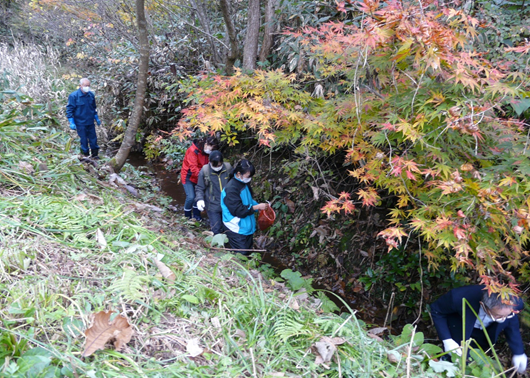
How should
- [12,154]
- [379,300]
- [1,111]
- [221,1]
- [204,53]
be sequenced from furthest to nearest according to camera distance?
[204,53]
[221,1]
[379,300]
[1,111]
[12,154]

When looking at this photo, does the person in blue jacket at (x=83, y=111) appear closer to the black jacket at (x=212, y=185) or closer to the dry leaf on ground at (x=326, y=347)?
the black jacket at (x=212, y=185)

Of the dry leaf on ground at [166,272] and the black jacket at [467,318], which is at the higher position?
the dry leaf on ground at [166,272]

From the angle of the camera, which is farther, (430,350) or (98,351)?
(430,350)

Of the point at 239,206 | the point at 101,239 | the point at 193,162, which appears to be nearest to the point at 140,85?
the point at 193,162

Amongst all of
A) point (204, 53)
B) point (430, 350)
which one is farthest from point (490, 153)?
point (204, 53)

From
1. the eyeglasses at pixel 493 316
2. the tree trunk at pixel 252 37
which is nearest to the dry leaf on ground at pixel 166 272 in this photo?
the eyeglasses at pixel 493 316

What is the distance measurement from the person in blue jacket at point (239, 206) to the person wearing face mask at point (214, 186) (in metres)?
0.41

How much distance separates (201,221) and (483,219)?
452 cm

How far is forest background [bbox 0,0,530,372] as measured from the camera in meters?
2.71

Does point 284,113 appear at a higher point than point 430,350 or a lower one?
higher

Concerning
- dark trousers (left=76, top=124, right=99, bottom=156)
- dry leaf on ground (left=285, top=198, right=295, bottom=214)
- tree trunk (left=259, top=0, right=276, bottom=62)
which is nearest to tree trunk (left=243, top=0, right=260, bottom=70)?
tree trunk (left=259, top=0, right=276, bottom=62)

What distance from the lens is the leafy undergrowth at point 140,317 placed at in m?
1.72

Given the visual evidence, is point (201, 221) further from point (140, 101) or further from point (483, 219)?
point (483, 219)

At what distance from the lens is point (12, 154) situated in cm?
358
